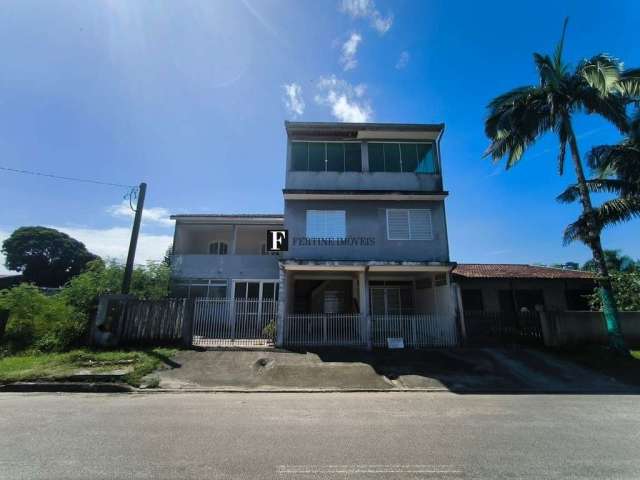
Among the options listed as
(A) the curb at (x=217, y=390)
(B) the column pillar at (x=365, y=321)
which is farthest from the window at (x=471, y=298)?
(A) the curb at (x=217, y=390)

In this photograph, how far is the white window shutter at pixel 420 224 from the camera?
1397cm

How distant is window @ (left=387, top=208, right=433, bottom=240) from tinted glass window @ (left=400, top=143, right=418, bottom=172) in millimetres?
2257

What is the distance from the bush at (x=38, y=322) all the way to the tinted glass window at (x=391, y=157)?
13852 millimetres

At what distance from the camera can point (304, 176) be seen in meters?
14.6

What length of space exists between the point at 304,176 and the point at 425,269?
694 centimetres

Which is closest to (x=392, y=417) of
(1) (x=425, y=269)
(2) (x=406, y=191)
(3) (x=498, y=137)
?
(1) (x=425, y=269)

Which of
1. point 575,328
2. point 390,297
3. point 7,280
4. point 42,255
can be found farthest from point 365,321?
point 42,255

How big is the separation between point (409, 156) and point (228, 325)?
11.4m

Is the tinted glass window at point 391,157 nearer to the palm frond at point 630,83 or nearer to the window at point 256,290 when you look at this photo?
the palm frond at point 630,83

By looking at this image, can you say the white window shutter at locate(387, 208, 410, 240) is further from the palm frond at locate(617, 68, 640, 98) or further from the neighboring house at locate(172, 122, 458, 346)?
the palm frond at locate(617, 68, 640, 98)

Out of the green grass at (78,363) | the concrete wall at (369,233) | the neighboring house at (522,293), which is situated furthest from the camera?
the neighboring house at (522,293)

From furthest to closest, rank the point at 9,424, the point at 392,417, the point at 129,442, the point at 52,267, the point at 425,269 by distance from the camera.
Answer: the point at 52,267, the point at 425,269, the point at 392,417, the point at 9,424, the point at 129,442

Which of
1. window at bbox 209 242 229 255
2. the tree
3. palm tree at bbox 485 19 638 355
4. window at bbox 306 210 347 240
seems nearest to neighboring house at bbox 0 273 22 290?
the tree

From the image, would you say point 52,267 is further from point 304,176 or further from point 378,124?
point 378,124
